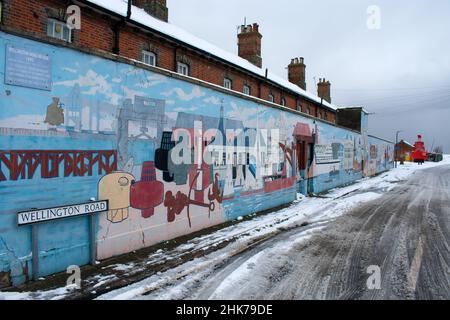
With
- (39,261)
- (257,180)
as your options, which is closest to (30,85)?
(39,261)

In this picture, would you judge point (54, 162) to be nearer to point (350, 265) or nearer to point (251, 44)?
point (350, 265)

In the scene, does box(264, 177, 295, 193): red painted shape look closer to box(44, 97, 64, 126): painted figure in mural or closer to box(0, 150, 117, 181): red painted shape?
box(0, 150, 117, 181): red painted shape

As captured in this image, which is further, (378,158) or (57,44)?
(378,158)

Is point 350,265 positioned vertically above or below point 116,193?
below

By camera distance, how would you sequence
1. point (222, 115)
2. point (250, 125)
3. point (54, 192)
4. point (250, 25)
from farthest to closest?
1. point (250, 25)
2. point (250, 125)
3. point (222, 115)
4. point (54, 192)

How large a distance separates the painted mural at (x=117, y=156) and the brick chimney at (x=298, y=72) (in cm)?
2641

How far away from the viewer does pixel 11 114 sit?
14.2ft

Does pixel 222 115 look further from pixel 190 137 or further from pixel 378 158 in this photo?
pixel 378 158

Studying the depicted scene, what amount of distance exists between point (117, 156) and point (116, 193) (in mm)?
669

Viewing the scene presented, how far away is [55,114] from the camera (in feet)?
15.8

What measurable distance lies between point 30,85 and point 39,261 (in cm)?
255

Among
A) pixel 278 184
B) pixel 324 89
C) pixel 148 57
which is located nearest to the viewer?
pixel 278 184

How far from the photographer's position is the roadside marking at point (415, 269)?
4.82m

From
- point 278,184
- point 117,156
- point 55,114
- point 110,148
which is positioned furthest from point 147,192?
point 278,184
